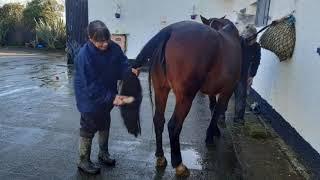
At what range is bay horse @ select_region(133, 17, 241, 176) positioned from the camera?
3930 millimetres

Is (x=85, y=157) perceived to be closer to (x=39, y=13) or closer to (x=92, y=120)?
(x=92, y=120)

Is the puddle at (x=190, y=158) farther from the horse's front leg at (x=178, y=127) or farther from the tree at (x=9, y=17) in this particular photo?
the tree at (x=9, y=17)

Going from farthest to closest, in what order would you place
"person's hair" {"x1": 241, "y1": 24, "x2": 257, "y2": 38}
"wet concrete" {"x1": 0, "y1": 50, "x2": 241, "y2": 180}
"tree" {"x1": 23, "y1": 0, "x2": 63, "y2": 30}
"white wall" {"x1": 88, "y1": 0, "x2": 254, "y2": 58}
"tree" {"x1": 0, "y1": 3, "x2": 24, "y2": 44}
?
"tree" {"x1": 0, "y1": 3, "x2": 24, "y2": 44}, "tree" {"x1": 23, "y1": 0, "x2": 63, "y2": 30}, "white wall" {"x1": 88, "y1": 0, "x2": 254, "y2": 58}, "person's hair" {"x1": 241, "y1": 24, "x2": 257, "y2": 38}, "wet concrete" {"x1": 0, "y1": 50, "x2": 241, "y2": 180}

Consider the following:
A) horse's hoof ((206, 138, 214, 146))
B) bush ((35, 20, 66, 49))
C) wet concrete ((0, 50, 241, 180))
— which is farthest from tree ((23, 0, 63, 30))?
horse's hoof ((206, 138, 214, 146))

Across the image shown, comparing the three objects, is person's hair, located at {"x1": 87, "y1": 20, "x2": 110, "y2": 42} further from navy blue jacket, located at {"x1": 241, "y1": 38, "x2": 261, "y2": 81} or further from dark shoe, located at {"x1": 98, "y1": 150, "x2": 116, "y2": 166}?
navy blue jacket, located at {"x1": 241, "y1": 38, "x2": 261, "y2": 81}

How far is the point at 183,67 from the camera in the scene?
12.8 ft

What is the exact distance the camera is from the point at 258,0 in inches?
339

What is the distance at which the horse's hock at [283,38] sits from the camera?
5.20 m

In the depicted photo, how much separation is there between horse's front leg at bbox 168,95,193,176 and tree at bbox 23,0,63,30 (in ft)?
69.6

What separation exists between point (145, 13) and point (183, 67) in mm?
9934

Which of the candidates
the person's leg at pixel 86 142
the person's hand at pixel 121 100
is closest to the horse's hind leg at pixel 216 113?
the person's hand at pixel 121 100

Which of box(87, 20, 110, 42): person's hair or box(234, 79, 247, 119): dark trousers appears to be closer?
box(87, 20, 110, 42): person's hair

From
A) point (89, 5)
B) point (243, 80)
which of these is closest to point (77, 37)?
point (89, 5)

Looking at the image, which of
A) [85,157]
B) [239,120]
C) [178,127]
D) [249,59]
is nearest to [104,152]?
[85,157]
